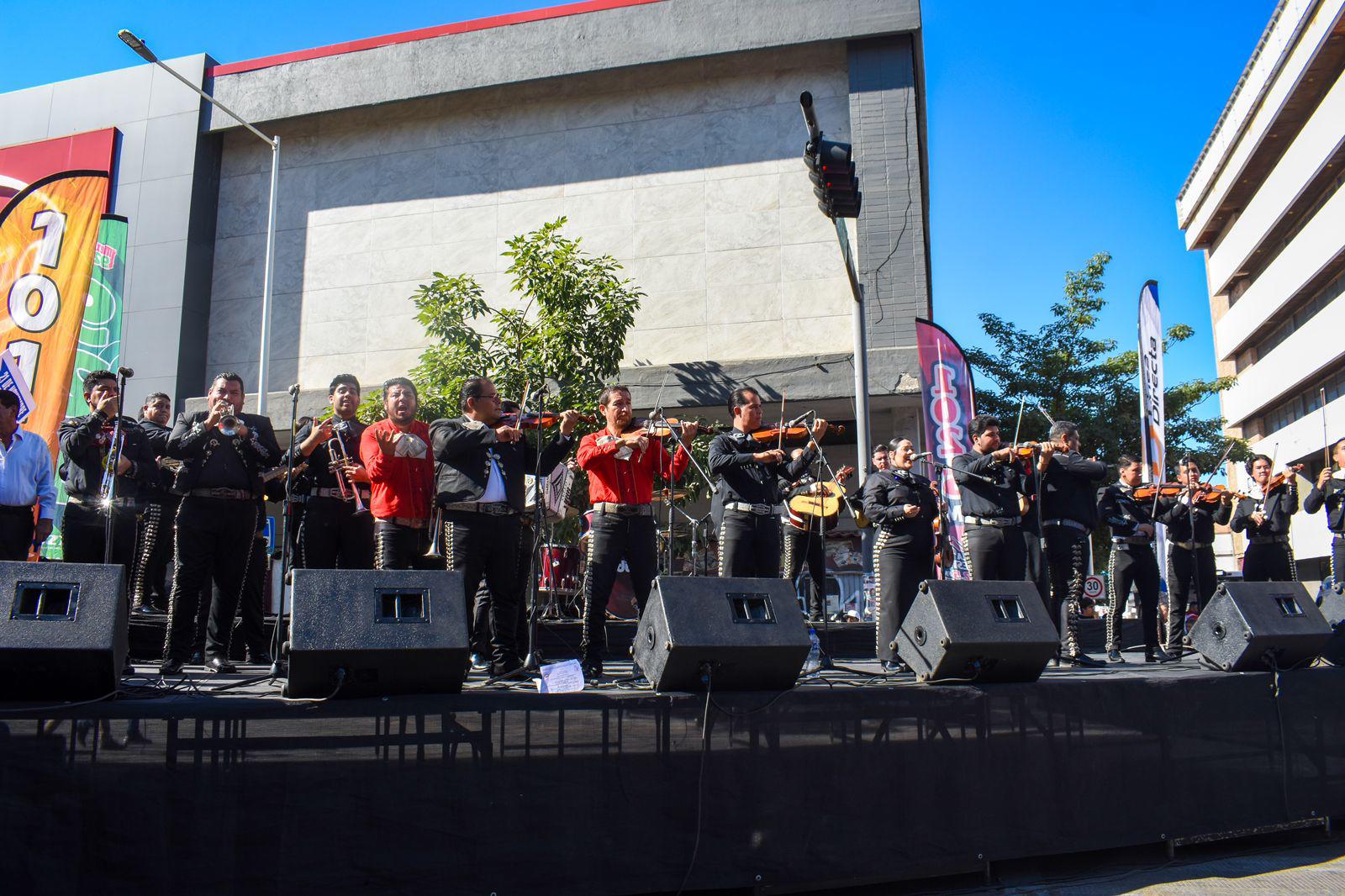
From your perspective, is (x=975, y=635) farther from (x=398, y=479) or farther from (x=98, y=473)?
(x=98, y=473)

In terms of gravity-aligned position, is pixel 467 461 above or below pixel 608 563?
above

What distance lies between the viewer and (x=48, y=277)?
930cm

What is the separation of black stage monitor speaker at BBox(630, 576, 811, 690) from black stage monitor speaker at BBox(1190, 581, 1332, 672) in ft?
8.65

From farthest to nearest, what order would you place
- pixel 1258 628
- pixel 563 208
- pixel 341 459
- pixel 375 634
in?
pixel 563 208 < pixel 341 459 < pixel 1258 628 < pixel 375 634

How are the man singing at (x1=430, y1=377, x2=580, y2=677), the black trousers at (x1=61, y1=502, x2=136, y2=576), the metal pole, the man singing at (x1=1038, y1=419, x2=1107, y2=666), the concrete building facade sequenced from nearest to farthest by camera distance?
1. the man singing at (x1=430, y1=377, x2=580, y2=677)
2. the black trousers at (x1=61, y1=502, x2=136, y2=576)
3. the man singing at (x1=1038, y1=419, x2=1107, y2=666)
4. the metal pole
5. the concrete building facade

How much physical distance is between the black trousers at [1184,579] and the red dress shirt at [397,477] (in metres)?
6.33

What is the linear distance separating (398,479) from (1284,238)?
117ft

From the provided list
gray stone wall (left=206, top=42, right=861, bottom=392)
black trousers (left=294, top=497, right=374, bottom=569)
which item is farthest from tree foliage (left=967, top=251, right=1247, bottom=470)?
black trousers (left=294, top=497, right=374, bottom=569)

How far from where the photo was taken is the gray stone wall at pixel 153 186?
15.6m

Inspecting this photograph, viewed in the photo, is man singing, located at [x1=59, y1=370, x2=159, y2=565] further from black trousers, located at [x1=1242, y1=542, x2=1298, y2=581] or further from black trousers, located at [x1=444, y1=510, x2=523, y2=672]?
black trousers, located at [x1=1242, y1=542, x2=1298, y2=581]

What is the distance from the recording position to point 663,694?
3.81m

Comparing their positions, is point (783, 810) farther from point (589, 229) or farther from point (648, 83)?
point (648, 83)

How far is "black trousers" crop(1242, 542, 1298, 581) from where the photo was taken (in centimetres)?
888

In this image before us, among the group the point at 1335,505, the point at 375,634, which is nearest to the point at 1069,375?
the point at 1335,505
